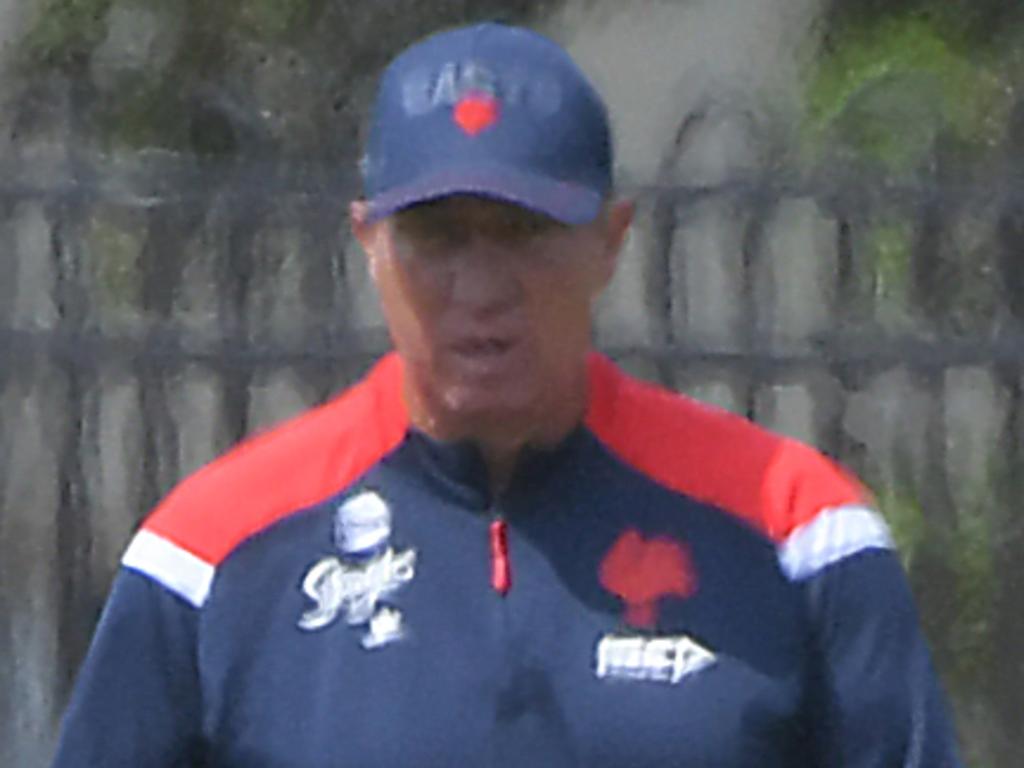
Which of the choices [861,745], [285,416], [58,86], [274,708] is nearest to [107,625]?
[274,708]

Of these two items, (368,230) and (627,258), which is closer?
(368,230)

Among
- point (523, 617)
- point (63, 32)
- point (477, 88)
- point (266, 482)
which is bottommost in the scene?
point (523, 617)

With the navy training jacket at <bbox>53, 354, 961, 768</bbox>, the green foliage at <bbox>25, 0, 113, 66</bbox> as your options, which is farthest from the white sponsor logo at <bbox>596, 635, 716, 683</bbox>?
the green foliage at <bbox>25, 0, 113, 66</bbox>

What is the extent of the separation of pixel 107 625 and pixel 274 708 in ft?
0.53

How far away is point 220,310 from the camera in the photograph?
3.58 meters

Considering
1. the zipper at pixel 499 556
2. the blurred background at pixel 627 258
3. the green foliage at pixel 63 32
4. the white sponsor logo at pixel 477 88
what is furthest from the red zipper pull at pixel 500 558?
the green foliage at pixel 63 32

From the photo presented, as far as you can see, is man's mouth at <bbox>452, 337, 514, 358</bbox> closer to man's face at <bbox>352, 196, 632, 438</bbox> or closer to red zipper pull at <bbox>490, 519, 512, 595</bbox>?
man's face at <bbox>352, 196, 632, 438</bbox>

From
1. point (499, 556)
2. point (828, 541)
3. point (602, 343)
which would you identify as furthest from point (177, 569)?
point (602, 343)

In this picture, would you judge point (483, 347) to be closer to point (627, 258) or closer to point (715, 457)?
point (715, 457)

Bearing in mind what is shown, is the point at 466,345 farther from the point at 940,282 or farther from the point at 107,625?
the point at 940,282

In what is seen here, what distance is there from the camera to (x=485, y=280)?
6.23 ft

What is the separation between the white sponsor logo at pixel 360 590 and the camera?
1944mm

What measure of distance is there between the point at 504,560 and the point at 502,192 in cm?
31

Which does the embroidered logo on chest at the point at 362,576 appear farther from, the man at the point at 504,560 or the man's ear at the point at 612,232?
the man's ear at the point at 612,232
